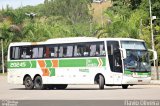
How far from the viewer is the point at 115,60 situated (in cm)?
3444

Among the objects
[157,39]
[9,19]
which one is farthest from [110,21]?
[9,19]

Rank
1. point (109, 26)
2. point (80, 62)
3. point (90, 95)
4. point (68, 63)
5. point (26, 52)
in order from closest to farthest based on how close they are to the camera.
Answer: point (90, 95) → point (80, 62) → point (68, 63) → point (26, 52) → point (109, 26)

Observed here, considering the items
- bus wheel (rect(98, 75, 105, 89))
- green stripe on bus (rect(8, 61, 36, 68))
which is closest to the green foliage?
green stripe on bus (rect(8, 61, 36, 68))

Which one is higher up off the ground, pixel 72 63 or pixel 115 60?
pixel 115 60

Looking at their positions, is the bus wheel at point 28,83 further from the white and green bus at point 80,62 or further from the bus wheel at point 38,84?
the bus wheel at point 38,84

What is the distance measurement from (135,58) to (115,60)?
1143 mm

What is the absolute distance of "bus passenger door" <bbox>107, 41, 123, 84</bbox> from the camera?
1347 inches

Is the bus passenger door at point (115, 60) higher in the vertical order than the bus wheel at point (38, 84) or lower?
higher

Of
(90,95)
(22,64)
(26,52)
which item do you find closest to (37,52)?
(26,52)

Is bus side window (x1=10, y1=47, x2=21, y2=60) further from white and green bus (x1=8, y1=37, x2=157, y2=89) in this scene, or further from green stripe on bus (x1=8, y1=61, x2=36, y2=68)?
green stripe on bus (x1=8, y1=61, x2=36, y2=68)

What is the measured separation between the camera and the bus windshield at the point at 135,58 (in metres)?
34.4

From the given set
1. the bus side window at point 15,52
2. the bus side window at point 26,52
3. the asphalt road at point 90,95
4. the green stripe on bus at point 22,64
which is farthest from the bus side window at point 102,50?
the bus side window at point 15,52

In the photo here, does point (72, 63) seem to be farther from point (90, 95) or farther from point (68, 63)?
point (90, 95)

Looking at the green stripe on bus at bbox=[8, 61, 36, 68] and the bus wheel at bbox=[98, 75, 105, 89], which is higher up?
the green stripe on bus at bbox=[8, 61, 36, 68]
